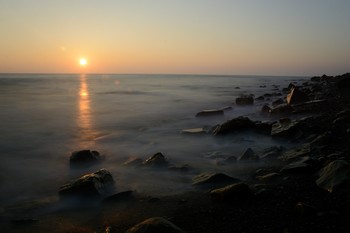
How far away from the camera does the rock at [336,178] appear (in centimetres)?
446

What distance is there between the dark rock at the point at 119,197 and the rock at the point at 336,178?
278 centimetres

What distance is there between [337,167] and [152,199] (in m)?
2.67

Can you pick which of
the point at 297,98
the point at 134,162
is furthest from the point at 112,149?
the point at 297,98

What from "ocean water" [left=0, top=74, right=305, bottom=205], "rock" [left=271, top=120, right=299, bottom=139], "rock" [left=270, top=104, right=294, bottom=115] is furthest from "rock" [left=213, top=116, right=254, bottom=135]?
"rock" [left=270, top=104, right=294, bottom=115]

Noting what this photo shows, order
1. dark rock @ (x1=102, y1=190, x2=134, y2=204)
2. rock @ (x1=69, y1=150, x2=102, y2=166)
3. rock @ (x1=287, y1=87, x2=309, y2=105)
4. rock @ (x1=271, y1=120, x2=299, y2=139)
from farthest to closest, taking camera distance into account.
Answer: rock @ (x1=287, y1=87, x2=309, y2=105)
rock @ (x1=271, y1=120, x2=299, y2=139)
rock @ (x1=69, y1=150, x2=102, y2=166)
dark rock @ (x1=102, y1=190, x2=134, y2=204)

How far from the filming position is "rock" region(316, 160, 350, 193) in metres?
4.46

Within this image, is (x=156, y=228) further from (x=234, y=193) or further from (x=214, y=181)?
(x=214, y=181)

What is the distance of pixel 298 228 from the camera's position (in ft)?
11.9

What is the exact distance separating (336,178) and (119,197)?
3110 millimetres

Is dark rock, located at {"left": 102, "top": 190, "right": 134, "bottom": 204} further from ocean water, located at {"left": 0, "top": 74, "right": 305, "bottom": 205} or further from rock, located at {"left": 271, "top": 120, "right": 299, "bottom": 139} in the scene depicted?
rock, located at {"left": 271, "top": 120, "right": 299, "bottom": 139}

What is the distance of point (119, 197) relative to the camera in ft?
16.9

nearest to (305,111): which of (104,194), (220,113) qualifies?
(220,113)

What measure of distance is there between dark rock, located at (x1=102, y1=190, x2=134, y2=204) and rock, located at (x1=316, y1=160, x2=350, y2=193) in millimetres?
2779

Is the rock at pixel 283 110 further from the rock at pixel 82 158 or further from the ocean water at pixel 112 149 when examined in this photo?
the rock at pixel 82 158
